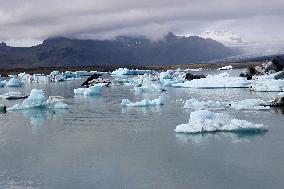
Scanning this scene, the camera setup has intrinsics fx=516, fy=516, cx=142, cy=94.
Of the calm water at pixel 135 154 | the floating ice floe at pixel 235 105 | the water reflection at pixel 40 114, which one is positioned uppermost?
the floating ice floe at pixel 235 105

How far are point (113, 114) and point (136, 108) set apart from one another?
2103 mm

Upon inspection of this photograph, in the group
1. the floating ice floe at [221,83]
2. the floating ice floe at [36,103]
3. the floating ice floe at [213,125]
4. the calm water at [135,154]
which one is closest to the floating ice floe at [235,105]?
the calm water at [135,154]

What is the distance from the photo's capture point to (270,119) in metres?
19.7

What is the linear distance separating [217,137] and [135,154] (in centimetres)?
314

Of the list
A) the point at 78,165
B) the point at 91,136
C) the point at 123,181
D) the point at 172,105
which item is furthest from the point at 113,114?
the point at 123,181

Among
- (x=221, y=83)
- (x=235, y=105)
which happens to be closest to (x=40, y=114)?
(x=235, y=105)

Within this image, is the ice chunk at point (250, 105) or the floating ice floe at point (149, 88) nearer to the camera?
the ice chunk at point (250, 105)

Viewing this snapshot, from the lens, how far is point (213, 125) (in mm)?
16781

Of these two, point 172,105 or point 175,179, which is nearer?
point 175,179

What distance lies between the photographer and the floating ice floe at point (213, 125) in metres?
16.6

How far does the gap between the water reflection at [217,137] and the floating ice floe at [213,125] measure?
7.3 inches

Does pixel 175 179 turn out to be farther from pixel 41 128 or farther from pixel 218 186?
pixel 41 128

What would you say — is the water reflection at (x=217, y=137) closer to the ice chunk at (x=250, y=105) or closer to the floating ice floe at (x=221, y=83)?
the ice chunk at (x=250, y=105)

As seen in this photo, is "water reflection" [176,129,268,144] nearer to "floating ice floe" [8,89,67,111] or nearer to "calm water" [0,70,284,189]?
"calm water" [0,70,284,189]
